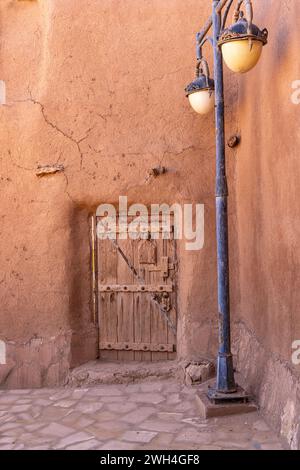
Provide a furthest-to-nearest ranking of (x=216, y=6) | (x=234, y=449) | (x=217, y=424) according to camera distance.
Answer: (x=216, y=6), (x=217, y=424), (x=234, y=449)

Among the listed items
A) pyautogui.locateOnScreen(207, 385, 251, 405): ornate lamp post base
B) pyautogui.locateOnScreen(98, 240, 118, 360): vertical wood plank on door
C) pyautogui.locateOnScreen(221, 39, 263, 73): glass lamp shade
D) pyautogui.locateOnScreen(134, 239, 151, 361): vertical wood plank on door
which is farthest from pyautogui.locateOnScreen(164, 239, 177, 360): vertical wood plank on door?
pyautogui.locateOnScreen(221, 39, 263, 73): glass lamp shade

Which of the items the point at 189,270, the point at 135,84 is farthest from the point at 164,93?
the point at 189,270

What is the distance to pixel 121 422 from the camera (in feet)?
14.8

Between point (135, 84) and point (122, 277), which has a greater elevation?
point (135, 84)

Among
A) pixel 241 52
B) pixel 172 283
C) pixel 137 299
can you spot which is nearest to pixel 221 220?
pixel 241 52

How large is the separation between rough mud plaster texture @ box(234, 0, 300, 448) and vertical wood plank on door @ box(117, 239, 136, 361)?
4.27 ft

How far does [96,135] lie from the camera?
5906mm

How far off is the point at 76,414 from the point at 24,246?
205 centimetres

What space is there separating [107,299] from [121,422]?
6.00ft

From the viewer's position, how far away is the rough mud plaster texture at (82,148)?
583 cm

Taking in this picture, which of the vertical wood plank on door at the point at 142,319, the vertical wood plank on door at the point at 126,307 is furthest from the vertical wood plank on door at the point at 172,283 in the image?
the vertical wood plank on door at the point at 126,307

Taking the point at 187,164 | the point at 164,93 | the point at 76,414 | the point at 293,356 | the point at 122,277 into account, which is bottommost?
the point at 76,414

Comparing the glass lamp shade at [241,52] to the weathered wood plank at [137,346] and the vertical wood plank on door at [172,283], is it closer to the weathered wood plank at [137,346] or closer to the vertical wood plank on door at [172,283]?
the vertical wood plank on door at [172,283]

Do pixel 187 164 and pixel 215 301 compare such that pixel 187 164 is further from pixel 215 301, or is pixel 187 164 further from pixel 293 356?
pixel 293 356
